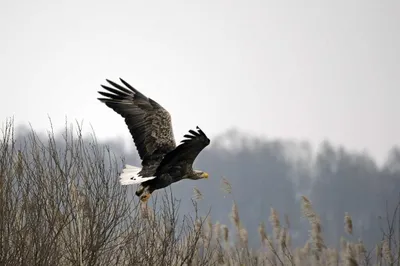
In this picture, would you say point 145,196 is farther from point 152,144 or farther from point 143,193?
point 152,144

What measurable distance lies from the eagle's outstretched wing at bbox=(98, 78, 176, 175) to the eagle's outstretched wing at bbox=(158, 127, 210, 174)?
13.3 inches

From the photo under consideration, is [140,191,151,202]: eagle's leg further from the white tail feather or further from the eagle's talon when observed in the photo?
the white tail feather

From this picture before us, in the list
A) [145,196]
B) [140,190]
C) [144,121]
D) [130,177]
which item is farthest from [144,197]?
[144,121]

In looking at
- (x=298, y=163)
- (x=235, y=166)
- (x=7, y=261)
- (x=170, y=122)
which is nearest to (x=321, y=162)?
(x=298, y=163)

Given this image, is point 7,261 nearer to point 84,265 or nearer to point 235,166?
point 84,265

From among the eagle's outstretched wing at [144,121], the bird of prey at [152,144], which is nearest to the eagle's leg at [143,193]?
the bird of prey at [152,144]

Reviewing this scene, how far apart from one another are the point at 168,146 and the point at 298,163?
33.6 m

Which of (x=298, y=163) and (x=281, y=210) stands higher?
(x=298, y=163)

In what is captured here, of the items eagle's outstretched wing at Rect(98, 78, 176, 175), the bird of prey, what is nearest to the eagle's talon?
the bird of prey

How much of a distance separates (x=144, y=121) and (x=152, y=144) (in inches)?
17.6

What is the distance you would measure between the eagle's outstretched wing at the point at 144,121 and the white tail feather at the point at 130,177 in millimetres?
369

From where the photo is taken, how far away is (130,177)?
9.44 metres

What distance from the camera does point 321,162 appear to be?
42.0 meters

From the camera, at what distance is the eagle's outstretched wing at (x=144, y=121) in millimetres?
10594
